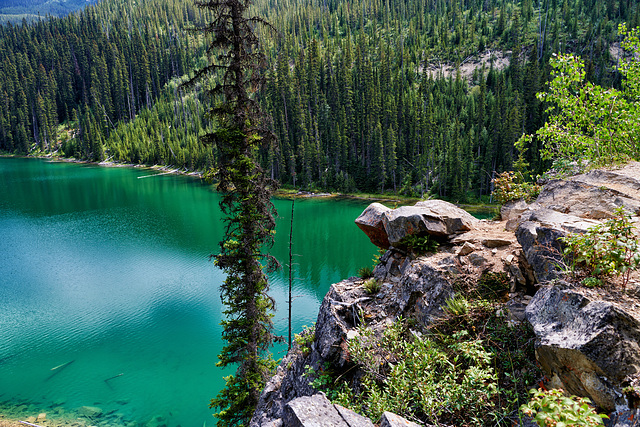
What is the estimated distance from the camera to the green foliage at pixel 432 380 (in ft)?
17.3

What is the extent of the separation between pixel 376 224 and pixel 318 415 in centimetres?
617

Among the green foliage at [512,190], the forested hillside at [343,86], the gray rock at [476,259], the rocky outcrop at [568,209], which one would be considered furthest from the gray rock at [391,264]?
the forested hillside at [343,86]

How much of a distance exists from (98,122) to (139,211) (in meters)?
94.6

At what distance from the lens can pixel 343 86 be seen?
92.2 metres

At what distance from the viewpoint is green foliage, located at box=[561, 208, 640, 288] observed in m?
4.19

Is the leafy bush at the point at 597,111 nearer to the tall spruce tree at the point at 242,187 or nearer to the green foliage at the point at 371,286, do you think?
the green foliage at the point at 371,286

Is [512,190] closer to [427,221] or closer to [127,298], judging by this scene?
[427,221]

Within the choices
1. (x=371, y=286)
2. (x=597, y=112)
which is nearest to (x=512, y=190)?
(x=597, y=112)

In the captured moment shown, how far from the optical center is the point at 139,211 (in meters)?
53.7

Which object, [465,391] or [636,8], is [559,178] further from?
[636,8]

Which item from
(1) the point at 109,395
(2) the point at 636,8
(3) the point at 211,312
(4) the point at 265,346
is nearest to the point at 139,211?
Result: (3) the point at 211,312

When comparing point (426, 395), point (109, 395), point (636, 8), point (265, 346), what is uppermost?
point (636, 8)

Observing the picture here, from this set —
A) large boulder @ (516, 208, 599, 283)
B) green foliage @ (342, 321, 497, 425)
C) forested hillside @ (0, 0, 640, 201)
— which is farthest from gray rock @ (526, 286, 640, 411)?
forested hillside @ (0, 0, 640, 201)

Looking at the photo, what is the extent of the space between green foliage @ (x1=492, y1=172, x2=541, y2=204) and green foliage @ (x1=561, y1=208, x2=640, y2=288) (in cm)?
515
